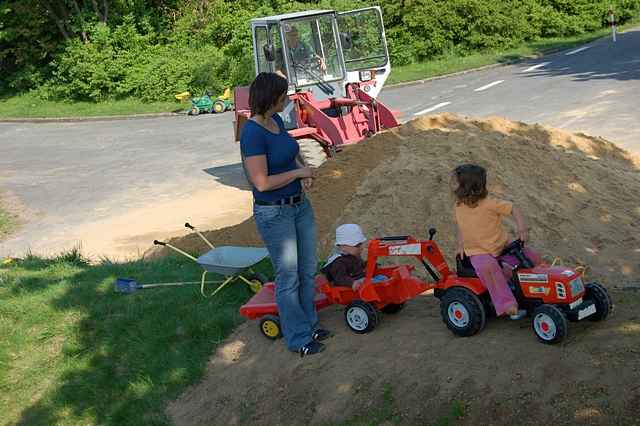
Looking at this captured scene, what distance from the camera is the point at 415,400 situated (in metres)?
4.59

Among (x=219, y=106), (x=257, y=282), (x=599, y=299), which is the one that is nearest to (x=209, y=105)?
(x=219, y=106)

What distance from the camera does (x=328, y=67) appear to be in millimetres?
14492

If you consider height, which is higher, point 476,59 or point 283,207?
point 283,207

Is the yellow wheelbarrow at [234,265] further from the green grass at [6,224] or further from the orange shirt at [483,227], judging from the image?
the green grass at [6,224]

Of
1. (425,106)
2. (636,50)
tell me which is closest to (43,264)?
(425,106)

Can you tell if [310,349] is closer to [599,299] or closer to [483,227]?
[483,227]

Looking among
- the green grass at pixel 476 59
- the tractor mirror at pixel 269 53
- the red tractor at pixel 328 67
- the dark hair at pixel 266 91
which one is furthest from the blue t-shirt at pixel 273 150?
the green grass at pixel 476 59

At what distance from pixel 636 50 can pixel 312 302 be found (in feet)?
79.7

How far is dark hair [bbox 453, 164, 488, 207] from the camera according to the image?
16.3 ft

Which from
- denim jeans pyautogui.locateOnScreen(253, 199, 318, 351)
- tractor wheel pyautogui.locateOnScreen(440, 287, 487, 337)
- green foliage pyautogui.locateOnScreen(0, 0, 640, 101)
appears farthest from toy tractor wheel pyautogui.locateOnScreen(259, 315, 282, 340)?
green foliage pyautogui.locateOnScreen(0, 0, 640, 101)

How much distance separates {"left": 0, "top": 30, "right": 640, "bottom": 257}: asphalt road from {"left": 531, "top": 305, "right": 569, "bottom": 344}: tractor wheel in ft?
25.3

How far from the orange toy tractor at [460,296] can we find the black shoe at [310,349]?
0.30 metres

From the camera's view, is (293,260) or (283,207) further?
(293,260)

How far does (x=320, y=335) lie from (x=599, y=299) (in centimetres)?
196
